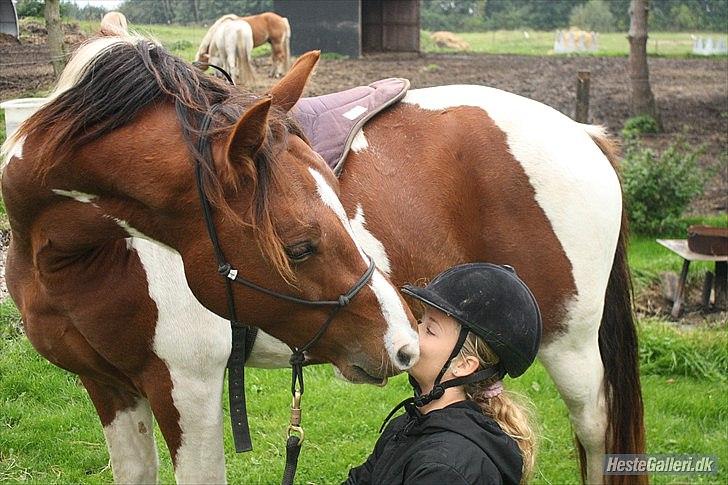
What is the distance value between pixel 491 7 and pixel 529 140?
39.1 m

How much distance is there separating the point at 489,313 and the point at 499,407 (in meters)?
0.27

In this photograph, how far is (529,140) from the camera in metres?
2.90

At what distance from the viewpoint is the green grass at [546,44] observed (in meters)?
23.8

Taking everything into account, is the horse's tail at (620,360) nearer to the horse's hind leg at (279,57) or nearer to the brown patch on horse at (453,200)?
the brown patch on horse at (453,200)

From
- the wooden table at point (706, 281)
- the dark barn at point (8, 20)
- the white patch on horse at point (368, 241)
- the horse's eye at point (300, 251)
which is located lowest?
the wooden table at point (706, 281)

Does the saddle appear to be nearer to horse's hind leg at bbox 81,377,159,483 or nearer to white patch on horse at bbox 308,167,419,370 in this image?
white patch on horse at bbox 308,167,419,370

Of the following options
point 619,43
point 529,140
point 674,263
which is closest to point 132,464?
point 529,140

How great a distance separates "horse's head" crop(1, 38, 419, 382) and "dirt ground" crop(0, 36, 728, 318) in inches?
161

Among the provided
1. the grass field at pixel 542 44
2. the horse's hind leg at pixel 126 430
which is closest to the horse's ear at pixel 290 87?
the horse's hind leg at pixel 126 430

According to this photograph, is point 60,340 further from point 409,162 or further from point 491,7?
point 491,7

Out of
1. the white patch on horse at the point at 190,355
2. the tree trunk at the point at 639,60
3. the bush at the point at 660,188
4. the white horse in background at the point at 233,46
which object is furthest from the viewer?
the white horse in background at the point at 233,46

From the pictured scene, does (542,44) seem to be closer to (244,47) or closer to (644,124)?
(244,47)

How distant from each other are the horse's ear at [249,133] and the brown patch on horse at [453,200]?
0.90 metres

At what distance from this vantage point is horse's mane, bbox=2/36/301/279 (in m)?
1.80
